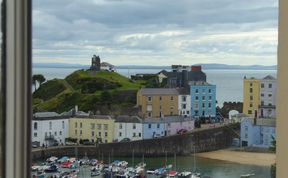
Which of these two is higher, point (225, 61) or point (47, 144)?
point (225, 61)

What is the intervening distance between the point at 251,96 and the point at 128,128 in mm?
393

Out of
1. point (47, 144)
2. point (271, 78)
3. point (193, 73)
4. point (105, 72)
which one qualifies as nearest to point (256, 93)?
point (271, 78)

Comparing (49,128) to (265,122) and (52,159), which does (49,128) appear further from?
(265,122)

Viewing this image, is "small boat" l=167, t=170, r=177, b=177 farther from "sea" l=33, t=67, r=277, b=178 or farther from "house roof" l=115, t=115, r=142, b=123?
"house roof" l=115, t=115, r=142, b=123

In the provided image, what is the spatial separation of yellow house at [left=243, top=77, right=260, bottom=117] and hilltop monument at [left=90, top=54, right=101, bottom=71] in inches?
18.1

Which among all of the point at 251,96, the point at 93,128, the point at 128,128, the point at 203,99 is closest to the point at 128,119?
the point at 128,128

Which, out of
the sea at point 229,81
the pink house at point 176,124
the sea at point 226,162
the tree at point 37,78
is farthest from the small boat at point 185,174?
the tree at point 37,78

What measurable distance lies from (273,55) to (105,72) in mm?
515

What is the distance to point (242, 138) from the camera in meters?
1.30

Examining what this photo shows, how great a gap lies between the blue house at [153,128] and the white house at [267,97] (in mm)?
298

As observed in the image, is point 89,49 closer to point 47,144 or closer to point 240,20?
point 47,144

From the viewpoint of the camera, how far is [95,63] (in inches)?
56.6

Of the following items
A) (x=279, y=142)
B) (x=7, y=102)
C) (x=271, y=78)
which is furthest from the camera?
(x=7, y=102)

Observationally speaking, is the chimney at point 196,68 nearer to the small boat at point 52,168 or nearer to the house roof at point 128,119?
the house roof at point 128,119
